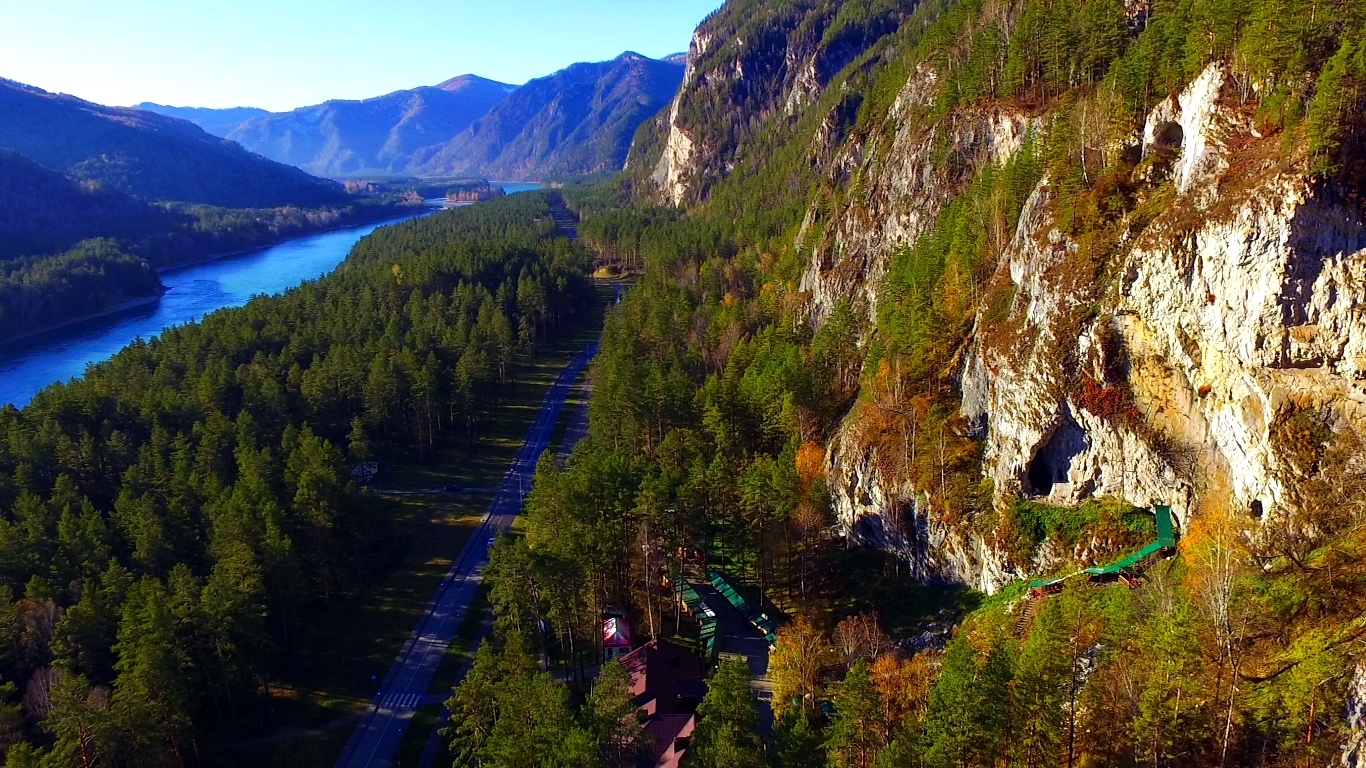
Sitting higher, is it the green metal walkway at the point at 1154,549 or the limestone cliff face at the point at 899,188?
A: the limestone cliff face at the point at 899,188

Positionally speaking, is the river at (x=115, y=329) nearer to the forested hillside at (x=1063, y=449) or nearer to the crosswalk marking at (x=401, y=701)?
the crosswalk marking at (x=401, y=701)

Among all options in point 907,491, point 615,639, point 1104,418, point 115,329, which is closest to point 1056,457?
point 1104,418

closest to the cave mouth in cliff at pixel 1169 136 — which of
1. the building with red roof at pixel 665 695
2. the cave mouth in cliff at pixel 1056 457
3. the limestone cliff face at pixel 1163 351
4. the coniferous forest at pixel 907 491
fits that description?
the limestone cliff face at pixel 1163 351

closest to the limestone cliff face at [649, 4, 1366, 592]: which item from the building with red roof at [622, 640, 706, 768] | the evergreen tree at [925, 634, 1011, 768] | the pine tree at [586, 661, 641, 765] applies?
the evergreen tree at [925, 634, 1011, 768]

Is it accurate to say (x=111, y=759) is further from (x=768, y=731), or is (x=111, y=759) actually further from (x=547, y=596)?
(x=768, y=731)

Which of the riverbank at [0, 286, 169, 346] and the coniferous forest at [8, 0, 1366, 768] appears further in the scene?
the riverbank at [0, 286, 169, 346]

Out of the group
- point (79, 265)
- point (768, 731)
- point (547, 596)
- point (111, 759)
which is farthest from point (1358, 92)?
point (79, 265)

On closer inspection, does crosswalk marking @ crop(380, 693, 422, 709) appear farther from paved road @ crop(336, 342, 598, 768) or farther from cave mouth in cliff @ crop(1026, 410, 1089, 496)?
cave mouth in cliff @ crop(1026, 410, 1089, 496)
